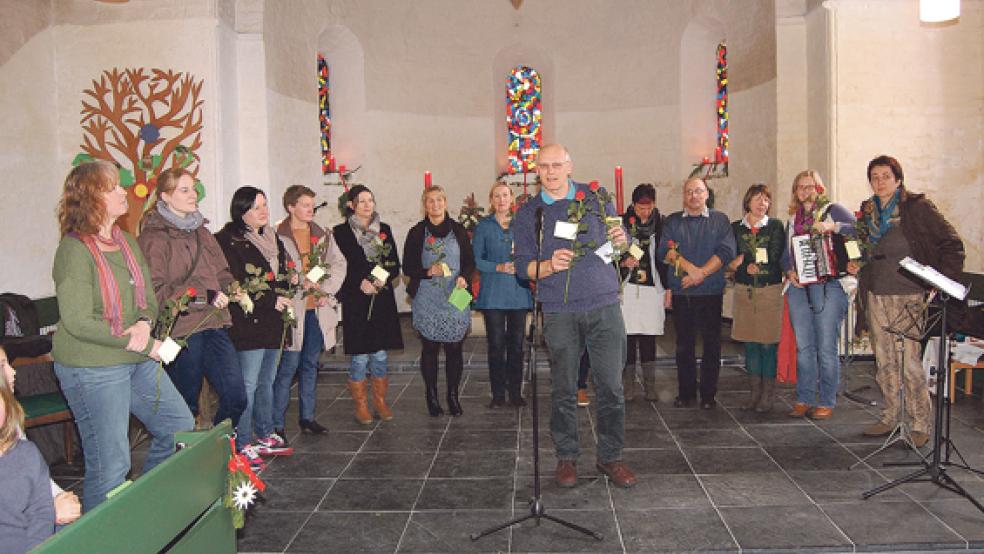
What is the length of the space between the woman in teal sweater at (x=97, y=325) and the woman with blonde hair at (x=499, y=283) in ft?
10.2

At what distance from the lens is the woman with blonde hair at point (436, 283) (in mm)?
5945

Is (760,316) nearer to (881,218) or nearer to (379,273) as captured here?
(881,218)

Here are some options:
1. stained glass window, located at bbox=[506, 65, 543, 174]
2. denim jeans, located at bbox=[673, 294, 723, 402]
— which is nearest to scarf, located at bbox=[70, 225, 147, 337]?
denim jeans, located at bbox=[673, 294, 723, 402]

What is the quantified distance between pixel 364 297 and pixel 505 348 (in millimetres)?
1244

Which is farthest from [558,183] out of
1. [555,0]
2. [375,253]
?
[555,0]

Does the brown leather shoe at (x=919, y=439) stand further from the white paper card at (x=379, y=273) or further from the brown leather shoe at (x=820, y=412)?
the white paper card at (x=379, y=273)

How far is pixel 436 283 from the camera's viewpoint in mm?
5949

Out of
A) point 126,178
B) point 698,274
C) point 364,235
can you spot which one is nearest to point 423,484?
point 364,235

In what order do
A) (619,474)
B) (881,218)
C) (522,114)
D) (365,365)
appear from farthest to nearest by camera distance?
(522,114) < (365,365) < (881,218) < (619,474)

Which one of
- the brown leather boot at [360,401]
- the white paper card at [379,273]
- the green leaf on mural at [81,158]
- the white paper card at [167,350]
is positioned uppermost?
the green leaf on mural at [81,158]

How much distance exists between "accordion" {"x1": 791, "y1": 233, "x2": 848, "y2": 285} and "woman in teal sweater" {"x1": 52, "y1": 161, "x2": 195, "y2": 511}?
426 cm

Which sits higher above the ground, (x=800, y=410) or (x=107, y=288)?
(x=107, y=288)

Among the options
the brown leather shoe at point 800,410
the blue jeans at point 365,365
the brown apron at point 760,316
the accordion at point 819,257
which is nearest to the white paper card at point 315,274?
the blue jeans at point 365,365

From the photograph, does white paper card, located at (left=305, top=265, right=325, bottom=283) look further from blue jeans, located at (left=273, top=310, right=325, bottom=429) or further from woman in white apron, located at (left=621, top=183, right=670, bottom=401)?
woman in white apron, located at (left=621, top=183, right=670, bottom=401)
